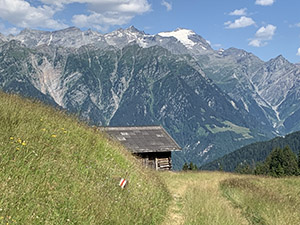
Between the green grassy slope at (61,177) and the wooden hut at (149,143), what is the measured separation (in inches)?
1024

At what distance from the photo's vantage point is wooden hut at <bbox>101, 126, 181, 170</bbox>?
3831 cm

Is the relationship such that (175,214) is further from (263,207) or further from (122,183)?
(263,207)

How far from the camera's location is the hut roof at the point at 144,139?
38219 millimetres


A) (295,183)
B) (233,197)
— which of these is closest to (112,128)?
(295,183)

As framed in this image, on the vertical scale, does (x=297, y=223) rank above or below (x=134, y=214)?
below

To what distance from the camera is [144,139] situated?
39.7 m

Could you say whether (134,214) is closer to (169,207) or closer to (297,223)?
(169,207)

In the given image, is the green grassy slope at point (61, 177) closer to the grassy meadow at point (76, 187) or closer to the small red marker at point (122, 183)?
the grassy meadow at point (76, 187)

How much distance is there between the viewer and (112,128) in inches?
1652

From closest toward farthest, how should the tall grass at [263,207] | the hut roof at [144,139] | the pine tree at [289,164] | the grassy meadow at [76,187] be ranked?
the grassy meadow at [76,187] < the tall grass at [263,207] < the hut roof at [144,139] < the pine tree at [289,164]

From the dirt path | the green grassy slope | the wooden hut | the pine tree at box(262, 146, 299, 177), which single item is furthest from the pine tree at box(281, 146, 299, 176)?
the green grassy slope

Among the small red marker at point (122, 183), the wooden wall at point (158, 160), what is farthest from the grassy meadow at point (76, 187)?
the wooden wall at point (158, 160)

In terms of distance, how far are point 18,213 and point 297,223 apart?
7540 mm

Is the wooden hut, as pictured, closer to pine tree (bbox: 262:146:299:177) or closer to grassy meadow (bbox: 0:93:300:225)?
grassy meadow (bbox: 0:93:300:225)
